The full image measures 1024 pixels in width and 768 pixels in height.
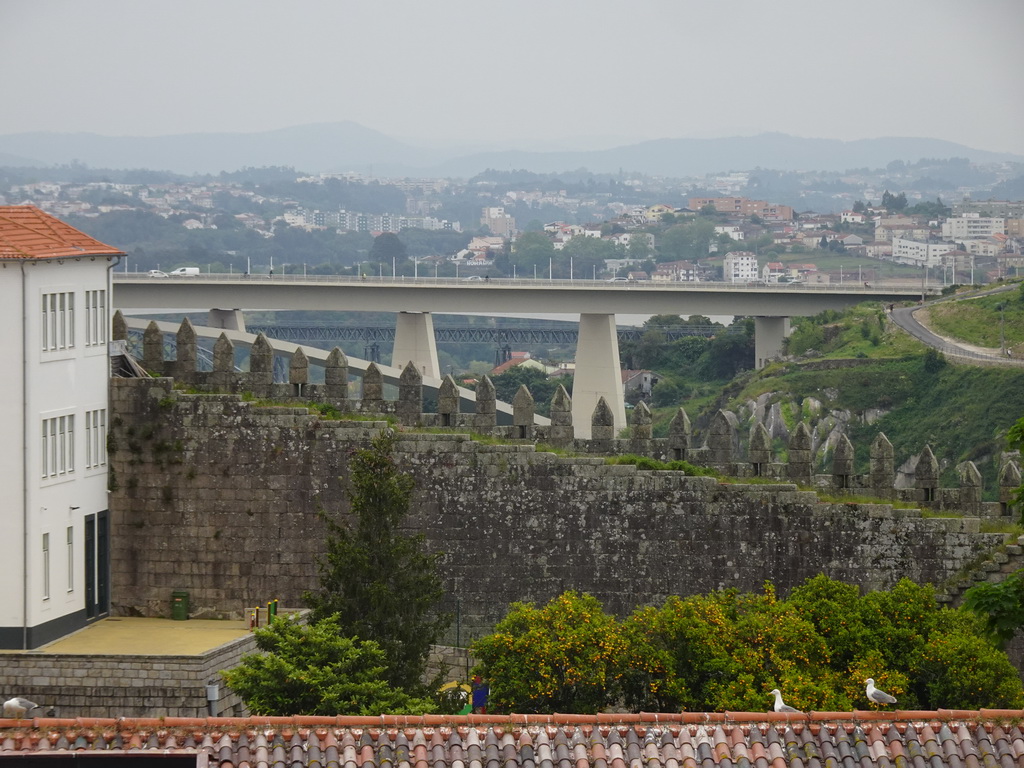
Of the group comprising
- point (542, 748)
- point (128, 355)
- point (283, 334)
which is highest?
point (128, 355)

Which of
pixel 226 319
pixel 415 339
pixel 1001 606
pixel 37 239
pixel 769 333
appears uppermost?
pixel 37 239

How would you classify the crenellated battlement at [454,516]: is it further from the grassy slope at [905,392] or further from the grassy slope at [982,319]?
the grassy slope at [982,319]

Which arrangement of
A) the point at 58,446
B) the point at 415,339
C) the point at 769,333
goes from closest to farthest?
the point at 58,446 < the point at 415,339 < the point at 769,333

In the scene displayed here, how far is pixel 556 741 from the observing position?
19094mm

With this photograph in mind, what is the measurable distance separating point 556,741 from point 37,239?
15.7 m

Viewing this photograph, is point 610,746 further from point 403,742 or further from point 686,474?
point 686,474

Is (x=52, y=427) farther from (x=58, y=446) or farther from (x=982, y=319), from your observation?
(x=982, y=319)

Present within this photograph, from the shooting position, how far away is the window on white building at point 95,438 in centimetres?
3219

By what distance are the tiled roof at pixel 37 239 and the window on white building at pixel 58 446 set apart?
9.09 ft

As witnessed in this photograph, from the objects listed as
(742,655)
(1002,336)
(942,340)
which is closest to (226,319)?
(942,340)

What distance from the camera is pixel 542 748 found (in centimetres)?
1895

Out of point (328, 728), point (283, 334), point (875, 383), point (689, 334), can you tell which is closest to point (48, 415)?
point (328, 728)

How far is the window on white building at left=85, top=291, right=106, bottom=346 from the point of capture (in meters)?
31.9

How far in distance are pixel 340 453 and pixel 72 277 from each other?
18.1 feet
